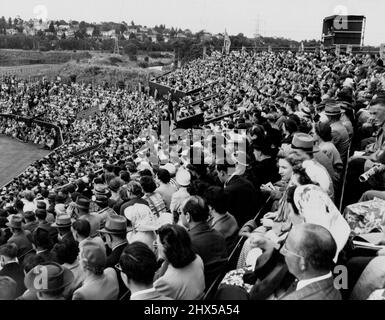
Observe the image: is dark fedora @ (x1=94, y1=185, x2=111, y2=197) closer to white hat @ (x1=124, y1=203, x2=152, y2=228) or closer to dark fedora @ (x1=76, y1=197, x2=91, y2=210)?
dark fedora @ (x1=76, y1=197, x2=91, y2=210)

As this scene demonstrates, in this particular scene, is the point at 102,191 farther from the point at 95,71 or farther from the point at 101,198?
the point at 95,71

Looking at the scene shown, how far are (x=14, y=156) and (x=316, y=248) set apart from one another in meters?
36.4

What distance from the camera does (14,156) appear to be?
120 feet

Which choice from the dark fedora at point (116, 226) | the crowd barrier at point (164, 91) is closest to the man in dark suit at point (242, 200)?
the dark fedora at point (116, 226)

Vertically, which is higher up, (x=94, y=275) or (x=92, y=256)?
(x=92, y=256)

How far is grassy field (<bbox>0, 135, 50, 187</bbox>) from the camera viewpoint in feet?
105

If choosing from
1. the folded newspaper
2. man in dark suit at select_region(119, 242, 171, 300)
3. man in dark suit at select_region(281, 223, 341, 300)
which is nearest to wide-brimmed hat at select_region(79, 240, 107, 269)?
man in dark suit at select_region(119, 242, 171, 300)

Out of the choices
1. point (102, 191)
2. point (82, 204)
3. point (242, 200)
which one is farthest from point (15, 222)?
point (242, 200)

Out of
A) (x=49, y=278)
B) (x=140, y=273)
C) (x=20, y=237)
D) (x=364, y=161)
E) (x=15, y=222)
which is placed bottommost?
(x=20, y=237)

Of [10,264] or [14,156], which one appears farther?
[14,156]

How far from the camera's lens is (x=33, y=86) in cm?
5788

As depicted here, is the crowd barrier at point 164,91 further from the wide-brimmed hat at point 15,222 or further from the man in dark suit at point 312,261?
the man in dark suit at point 312,261
